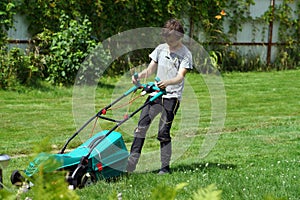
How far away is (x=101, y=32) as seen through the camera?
13.0 m

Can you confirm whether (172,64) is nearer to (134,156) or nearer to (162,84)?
(162,84)

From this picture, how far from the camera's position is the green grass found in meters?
5.46

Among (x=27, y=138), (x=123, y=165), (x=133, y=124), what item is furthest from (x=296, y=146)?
(x=27, y=138)

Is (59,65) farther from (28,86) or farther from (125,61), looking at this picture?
(125,61)

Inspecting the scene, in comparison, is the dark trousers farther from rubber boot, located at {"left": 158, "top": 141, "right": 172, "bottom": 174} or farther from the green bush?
the green bush

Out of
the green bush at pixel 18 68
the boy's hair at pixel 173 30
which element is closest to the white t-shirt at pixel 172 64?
the boy's hair at pixel 173 30

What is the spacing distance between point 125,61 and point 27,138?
18.4 ft

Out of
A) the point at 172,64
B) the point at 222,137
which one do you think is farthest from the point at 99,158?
the point at 222,137

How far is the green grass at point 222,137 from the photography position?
5461 mm

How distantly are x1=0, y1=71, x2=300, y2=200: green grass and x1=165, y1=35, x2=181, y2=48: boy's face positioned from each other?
1208 mm

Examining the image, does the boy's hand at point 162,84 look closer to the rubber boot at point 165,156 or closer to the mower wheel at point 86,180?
the rubber boot at point 165,156

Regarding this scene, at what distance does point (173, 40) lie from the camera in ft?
20.0

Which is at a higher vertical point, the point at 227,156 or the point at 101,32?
the point at 101,32

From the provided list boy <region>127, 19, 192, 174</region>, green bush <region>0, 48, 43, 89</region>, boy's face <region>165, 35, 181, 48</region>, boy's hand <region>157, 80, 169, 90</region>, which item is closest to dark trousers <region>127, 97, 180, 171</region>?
boy <region>127, 19, 192, 174</region>
